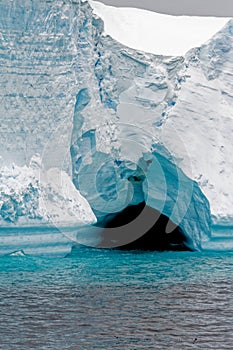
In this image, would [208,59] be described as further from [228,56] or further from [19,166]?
[19,166]

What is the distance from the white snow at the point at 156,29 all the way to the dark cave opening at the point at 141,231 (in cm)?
300

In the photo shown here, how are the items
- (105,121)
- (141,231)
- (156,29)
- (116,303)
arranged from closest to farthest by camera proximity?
(116,303) < (105,121) < (156,29) < (141,231)

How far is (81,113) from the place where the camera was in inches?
484

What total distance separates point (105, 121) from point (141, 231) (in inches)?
138

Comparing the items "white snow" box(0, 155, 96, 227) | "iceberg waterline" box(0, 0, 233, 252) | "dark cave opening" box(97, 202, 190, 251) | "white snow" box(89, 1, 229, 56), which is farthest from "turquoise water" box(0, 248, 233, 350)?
"white snow" box(89, 1, 229, 56)

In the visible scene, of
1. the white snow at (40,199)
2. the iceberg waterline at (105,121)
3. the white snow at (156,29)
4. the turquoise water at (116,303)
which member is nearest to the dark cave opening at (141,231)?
the iceberg waterline at (105,121)

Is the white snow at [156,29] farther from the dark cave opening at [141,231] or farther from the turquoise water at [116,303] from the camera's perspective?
the turquoise water at [116,303]

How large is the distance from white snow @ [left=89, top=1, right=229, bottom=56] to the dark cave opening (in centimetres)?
300

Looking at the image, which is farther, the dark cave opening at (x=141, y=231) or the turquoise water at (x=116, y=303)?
the dark cave opening at (x=141, y=231)

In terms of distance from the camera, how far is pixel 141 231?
15.4 meters

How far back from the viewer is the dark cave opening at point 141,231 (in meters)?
14.0

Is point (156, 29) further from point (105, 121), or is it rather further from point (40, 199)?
point (40, 199)

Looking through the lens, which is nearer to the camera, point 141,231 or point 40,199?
point 40,199

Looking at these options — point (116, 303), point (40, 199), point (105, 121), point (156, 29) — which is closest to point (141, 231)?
point (105, 121)
